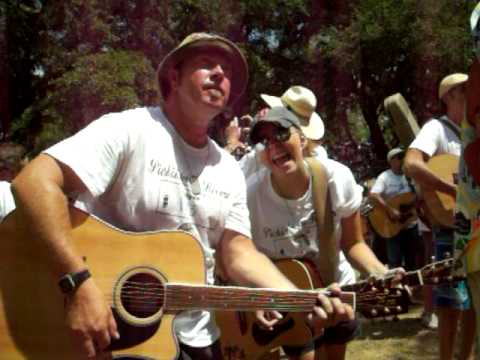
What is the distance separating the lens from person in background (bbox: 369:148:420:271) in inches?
320

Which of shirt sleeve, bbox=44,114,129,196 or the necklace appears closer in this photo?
shirt sleeve, bbox=44,114,129,196

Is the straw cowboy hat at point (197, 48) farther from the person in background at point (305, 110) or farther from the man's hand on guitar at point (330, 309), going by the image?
the person in background at point (305, 110)

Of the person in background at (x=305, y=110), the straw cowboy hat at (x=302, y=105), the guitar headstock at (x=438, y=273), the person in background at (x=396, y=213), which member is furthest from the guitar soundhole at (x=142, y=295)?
the person in background at (x=396, y=213)

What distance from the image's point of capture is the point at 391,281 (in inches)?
118

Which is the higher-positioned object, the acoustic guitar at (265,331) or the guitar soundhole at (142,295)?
the guitar soundhole at (142,295)

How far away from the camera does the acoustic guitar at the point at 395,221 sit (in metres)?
8.19

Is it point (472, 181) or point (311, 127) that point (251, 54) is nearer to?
point (311, 127)

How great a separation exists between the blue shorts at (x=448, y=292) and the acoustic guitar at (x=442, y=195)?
0.09 m

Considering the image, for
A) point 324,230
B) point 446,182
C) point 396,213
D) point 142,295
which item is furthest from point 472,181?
point 396,213

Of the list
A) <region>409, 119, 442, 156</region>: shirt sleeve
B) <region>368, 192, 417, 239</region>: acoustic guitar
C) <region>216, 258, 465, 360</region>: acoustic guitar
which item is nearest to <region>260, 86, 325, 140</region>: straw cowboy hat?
<region>409, 119, 442, 156</region>: shirt sleeve

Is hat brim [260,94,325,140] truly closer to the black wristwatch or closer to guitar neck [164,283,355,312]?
guitar neck [164,283,355,312]

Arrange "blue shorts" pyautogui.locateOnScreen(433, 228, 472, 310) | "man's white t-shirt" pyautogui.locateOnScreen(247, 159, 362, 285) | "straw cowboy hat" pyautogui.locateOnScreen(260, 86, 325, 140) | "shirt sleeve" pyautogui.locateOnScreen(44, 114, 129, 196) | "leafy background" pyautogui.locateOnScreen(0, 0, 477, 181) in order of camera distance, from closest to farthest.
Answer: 1. "shirt sleeve" pyautogui.locateOnScreen(44, 114, 129, 196)
2. "man's white t-shirt" pyautogui.locateOnScreen(247, 159, 362, 285)
3. "blue shorts" pyautogui.locateOnScreen(433, 228, 472, 310)
4. "straw cowboy hat" pyautogui.locateOnScreen(260, 86, 325, 140)
5. "leafy background" pyautogui.locateOnScreen(0, 0, 477, 181)

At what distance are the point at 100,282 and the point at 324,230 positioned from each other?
170 centimetres

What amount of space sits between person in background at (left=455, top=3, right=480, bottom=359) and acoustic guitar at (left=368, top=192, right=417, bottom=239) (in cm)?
568
